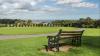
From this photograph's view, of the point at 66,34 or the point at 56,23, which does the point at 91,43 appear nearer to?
the point at 66,34

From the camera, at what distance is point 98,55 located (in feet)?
44.1

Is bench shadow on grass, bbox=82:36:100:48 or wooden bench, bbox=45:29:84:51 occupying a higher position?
wooden bench, bbox=45:29:84:51

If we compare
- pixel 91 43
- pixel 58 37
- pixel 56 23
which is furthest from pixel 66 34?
pixel 56 23

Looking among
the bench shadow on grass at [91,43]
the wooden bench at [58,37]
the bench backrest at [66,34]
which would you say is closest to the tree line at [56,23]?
the bench shadow on grass at [91,43]

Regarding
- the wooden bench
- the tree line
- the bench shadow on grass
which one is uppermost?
the wooden bench

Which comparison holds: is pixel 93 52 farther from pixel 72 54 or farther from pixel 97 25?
pixel 97 25

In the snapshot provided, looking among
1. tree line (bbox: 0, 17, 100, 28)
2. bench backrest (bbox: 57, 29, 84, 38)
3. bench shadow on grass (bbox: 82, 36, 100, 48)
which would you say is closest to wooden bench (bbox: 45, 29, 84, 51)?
bench backrest (bbox: 57, 29, 84, 38)

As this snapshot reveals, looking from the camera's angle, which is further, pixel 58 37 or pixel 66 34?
pixel 66 34

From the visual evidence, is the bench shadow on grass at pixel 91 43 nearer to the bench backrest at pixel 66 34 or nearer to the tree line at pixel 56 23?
the bench backrest at pixel 66 34

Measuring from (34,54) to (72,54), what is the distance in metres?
2.04

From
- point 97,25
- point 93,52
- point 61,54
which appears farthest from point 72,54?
point 97,25

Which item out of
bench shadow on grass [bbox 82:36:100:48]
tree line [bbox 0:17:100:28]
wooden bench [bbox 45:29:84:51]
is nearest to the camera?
wooden bench [bbox 45:29:84:51]

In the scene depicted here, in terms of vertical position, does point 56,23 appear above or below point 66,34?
below

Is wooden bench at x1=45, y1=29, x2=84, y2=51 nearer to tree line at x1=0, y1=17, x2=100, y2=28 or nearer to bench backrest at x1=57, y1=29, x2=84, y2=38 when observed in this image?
bench backrest at x1=57, y1=29, x2=84, y2=38
